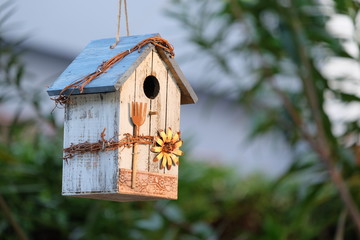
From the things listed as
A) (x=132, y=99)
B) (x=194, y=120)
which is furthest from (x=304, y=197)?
(x=194, y=120)

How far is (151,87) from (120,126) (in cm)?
21

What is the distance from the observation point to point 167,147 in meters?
1.45

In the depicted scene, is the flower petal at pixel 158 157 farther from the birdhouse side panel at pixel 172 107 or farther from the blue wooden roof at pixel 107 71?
the blue wooden roof at pixel 107 71

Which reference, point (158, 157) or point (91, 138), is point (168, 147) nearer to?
point (158, 157)

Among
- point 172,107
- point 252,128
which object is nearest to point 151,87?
point 172,107

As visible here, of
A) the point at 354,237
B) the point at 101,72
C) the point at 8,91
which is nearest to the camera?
the point at 101,72

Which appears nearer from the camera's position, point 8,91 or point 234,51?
point 8,91

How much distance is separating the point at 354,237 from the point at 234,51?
4.23 ft

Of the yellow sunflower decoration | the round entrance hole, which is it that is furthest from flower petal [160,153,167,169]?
the round entrance hole

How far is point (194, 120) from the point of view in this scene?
747cm

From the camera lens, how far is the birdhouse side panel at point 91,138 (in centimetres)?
136

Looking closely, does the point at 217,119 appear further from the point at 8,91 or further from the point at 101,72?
the point at 101,72

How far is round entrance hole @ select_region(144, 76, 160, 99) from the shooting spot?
149cm

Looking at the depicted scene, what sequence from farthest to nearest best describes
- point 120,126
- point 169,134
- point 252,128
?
point 252,128 → point 169,134 → point 120,126
